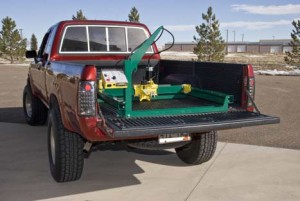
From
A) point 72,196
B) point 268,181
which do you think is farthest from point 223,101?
point 72,196

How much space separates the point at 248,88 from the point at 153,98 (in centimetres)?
129

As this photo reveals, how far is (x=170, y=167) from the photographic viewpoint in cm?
544

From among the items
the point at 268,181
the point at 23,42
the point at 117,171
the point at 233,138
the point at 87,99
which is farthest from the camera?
the point at 23,42

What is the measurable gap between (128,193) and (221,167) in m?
1.60

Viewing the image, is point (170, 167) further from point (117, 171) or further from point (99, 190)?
point (99, 190)

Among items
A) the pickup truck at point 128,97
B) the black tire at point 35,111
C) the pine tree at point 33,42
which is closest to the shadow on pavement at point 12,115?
the black tire at point 35,111

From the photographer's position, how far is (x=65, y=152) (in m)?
4.33

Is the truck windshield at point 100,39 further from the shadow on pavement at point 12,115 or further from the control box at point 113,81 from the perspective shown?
the shadow on pavement at point 12,115

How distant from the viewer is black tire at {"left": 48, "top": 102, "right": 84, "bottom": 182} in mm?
4348

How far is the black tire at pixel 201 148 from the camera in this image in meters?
5.29

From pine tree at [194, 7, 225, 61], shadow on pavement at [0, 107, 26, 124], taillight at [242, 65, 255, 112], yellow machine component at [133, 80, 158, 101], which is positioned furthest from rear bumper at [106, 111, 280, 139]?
pine tree at [194, 7, 225, 61]

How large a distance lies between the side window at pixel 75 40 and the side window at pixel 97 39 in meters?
0.11

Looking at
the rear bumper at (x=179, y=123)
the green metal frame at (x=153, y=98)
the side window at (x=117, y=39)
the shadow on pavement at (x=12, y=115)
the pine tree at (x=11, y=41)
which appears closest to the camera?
the rear bumper at (x=179, y=123)

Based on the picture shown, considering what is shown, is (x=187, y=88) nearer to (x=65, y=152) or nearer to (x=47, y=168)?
(x=65, y=152)
